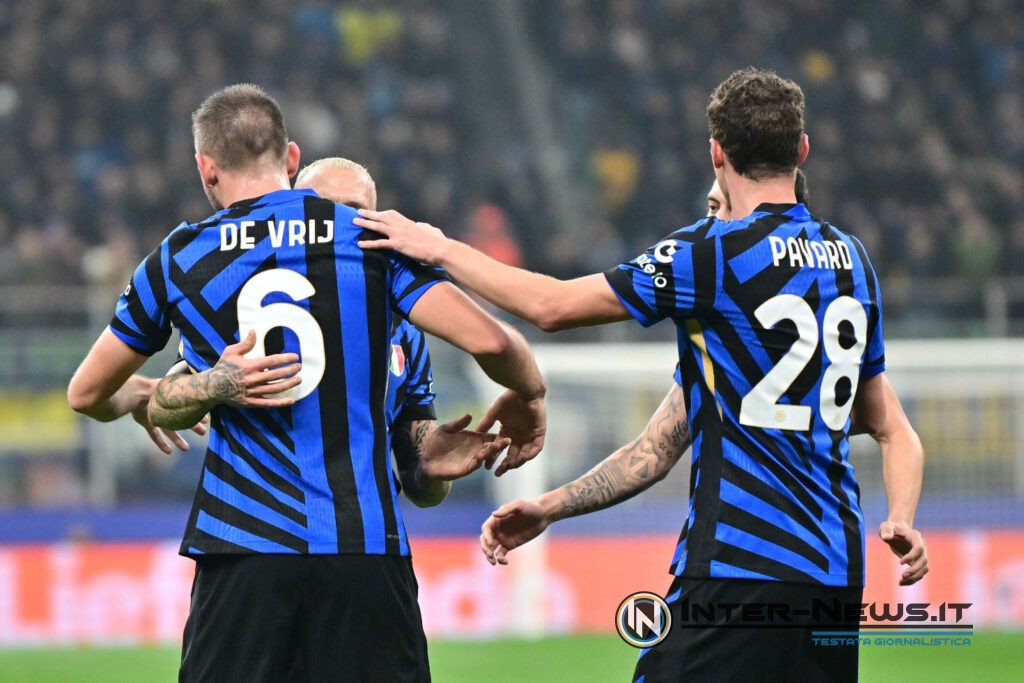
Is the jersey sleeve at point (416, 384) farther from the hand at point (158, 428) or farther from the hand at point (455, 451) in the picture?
the hand at point (158, 428)

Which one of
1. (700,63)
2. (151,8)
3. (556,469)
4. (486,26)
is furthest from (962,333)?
(151,8)

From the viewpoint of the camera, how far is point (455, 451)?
4004 mm

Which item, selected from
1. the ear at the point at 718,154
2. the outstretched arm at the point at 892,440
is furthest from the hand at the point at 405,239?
the outstretched arm at the point at 892,440

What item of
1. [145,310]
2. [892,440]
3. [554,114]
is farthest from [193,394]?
[554,114]

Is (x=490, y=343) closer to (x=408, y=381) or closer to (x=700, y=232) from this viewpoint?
(x=700, y=232)

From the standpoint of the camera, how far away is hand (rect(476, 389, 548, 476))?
3.82 m

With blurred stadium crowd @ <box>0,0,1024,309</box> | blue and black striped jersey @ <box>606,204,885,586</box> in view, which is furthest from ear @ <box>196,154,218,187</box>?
blurred stadium crowd @ <box>0,0,1024,309</box>

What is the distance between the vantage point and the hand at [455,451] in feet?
12.9

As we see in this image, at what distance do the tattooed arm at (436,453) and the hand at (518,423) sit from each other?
0.04 m

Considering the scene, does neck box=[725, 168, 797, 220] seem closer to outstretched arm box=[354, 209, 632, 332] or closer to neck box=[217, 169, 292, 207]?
outstretched arm box=[354, 209, 632, 332]

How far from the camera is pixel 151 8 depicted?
52.8ft

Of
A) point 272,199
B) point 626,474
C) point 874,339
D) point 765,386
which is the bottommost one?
point 626,474

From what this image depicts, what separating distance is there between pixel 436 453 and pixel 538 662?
17.3 ft

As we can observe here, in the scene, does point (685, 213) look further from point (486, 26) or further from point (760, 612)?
point (760, 612)
